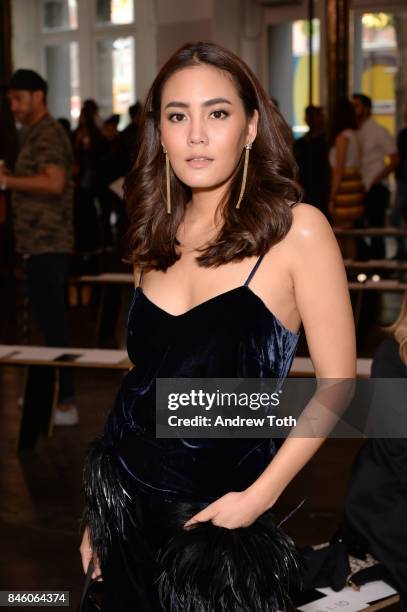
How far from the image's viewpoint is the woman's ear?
5.22ft

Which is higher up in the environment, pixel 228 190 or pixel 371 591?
pixel 228 190

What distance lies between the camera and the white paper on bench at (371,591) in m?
2.28

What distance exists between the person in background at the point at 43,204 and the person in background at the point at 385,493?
2536 mm

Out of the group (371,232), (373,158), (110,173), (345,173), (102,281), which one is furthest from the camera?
(110,173)

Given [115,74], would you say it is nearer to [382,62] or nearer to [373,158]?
[382,62]

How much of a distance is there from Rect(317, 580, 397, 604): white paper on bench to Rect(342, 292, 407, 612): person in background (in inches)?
1.3

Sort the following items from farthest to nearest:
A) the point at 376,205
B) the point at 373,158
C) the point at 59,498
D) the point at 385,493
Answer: the point at 376,205 < the point at 373,158 < the point at 59,498 < the point at 385,493

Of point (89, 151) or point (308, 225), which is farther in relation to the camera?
point (89, 151)

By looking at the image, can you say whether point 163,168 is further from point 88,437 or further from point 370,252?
point 370,252

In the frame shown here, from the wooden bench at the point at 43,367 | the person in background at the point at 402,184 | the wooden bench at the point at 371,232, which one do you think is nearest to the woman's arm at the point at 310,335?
the wooden bench at the point at 43,367

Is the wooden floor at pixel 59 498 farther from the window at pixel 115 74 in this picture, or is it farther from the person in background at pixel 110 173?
the window at pixel 115 74

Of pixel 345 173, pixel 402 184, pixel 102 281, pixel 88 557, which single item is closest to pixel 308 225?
pixel 88 557

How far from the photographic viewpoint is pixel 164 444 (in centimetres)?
156

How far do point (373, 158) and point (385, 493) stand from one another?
24.2ft
